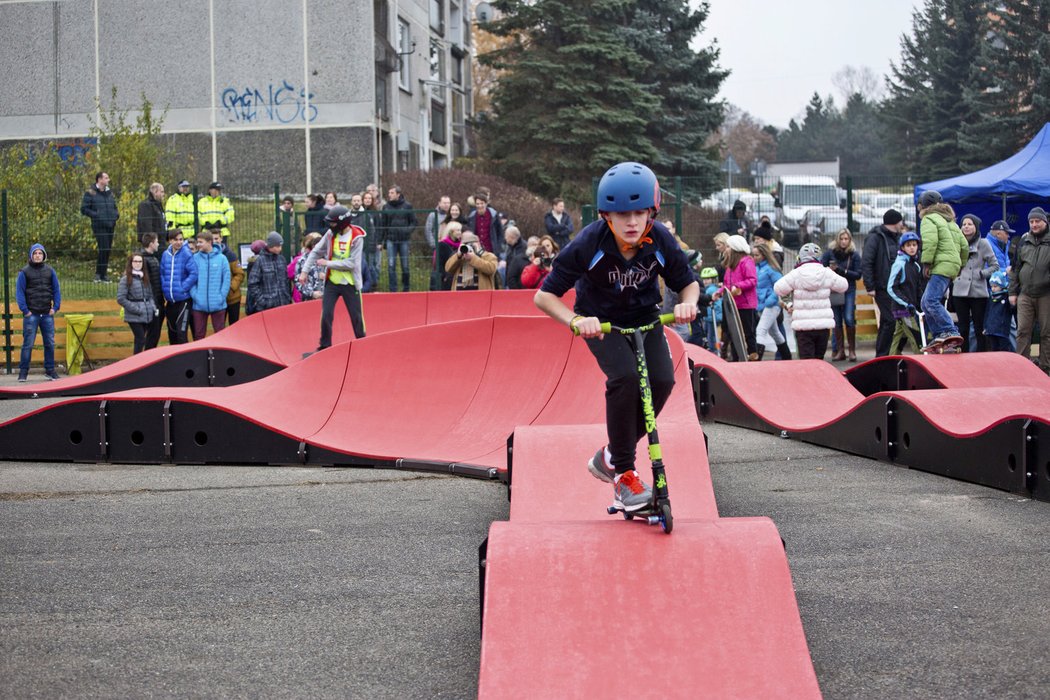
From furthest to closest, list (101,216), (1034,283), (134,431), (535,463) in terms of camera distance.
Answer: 1. (101,216)
2. (1034,283)
3. (134,431)
4. (535,463)

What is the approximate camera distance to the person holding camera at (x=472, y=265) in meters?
18.4

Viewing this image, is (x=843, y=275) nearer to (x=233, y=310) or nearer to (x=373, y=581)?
(x=233, y=310)

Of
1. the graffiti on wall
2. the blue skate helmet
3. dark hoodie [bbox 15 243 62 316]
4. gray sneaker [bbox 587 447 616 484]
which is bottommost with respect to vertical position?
gray sneaker [bbox 587 447 616 484]

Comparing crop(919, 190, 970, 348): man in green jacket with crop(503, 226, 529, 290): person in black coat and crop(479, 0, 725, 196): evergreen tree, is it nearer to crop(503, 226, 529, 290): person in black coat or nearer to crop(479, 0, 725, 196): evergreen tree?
crop(503, 226, 529, 290): person in black coat

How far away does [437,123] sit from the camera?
50.6 metres

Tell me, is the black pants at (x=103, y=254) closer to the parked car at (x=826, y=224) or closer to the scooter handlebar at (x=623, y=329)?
the parked car at (x=826, y=224)

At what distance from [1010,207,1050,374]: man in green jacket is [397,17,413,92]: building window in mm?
30447

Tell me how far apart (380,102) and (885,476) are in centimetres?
3150

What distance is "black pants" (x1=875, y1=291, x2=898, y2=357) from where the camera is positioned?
54.7ft

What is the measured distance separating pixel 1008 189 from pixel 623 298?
17168mm

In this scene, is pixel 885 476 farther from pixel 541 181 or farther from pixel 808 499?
pixel 541 181

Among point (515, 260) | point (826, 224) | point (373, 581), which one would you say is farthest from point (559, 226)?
point (373, 581)

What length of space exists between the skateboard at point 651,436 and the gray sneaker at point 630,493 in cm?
3

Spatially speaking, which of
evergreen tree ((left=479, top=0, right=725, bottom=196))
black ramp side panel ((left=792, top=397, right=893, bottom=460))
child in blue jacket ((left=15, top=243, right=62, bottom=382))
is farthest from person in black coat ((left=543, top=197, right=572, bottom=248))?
evergreen tree ((left=479, top=0, right=725, bottom=196))
